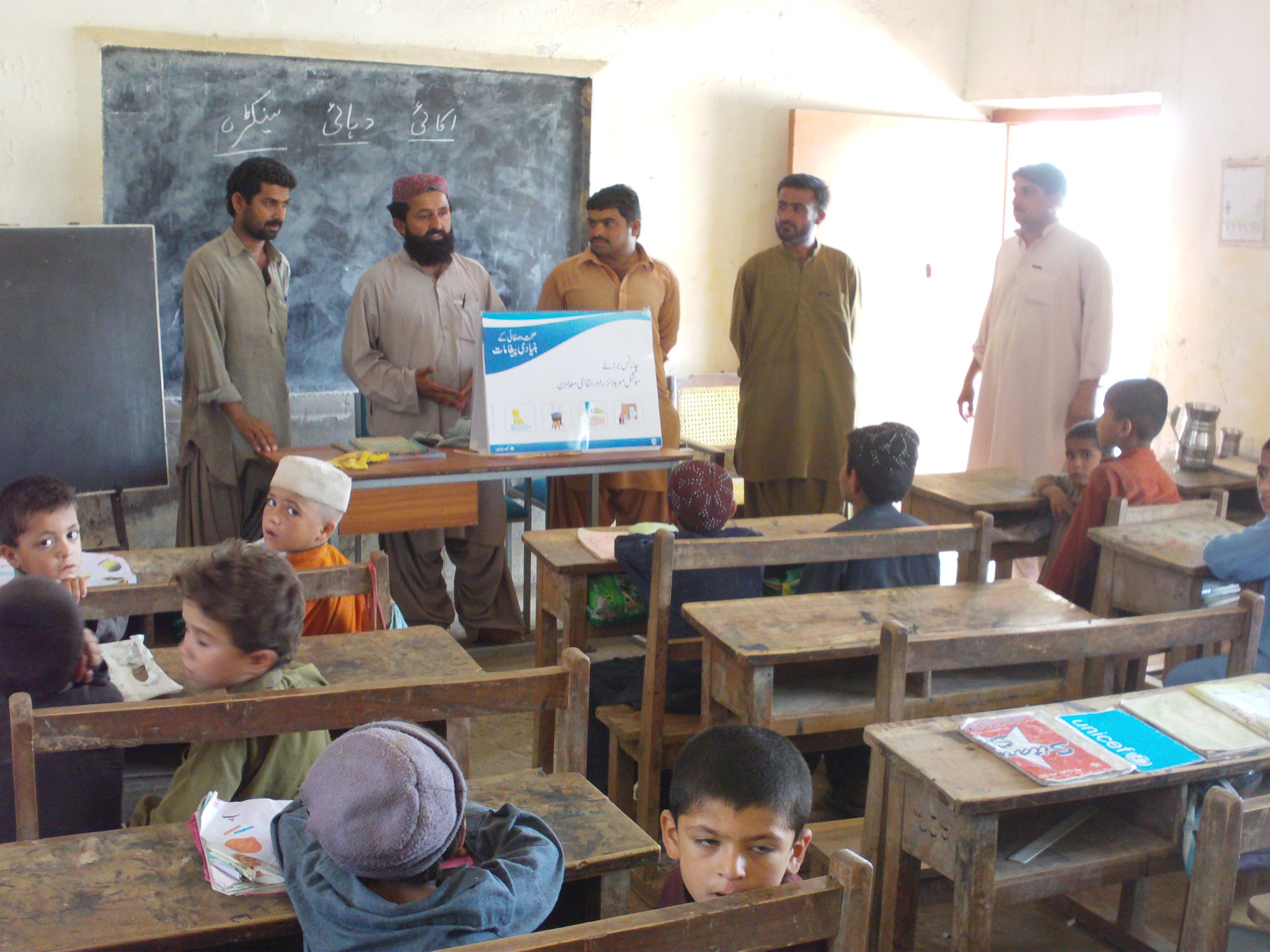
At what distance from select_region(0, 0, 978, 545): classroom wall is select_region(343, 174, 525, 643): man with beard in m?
0.99

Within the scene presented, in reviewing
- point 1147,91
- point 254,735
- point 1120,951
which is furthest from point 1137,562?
point 1147,91

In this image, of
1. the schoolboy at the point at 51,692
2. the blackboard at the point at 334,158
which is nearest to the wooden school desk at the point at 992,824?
the schoolboy at the point at 51,692

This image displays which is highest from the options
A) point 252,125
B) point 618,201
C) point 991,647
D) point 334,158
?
point 252,125

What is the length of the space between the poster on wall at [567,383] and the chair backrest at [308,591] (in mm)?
1559

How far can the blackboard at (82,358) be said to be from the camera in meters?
4.32

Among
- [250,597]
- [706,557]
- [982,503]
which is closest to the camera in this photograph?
[250,597]

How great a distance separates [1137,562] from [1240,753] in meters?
1.41

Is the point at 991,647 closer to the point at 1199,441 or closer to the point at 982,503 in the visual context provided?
the point at 982,503

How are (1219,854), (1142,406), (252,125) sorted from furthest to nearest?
(252,125) → (1142,406) → (1219,854)

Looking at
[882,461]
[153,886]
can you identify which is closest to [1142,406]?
[882,461]

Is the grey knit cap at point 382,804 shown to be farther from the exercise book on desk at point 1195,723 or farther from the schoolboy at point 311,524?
the schoolboy at point 311,524

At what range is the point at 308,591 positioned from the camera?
268 centimetres

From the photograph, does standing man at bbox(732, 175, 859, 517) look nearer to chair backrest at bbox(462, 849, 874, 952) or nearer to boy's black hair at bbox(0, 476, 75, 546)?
boy's black hair at bbox(0, 476, 75, 546)

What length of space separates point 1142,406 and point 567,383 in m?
1.93
